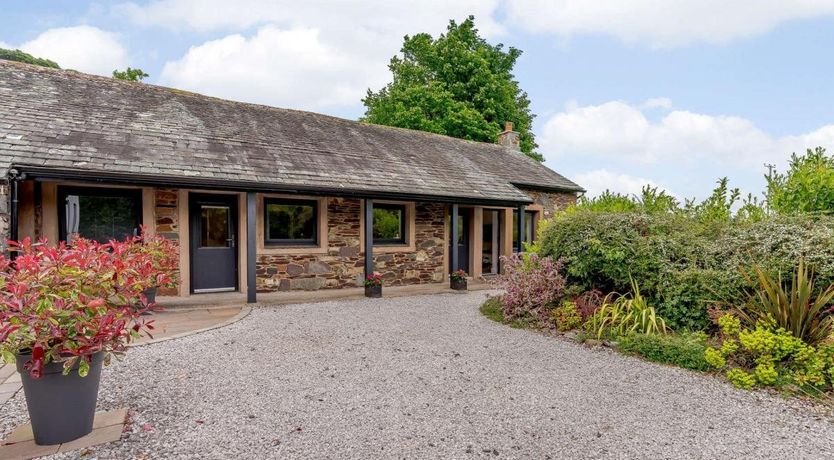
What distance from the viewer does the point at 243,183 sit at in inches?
305

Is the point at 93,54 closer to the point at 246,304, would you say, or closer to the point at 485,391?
the point at 246,304

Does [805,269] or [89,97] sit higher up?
[89,97]

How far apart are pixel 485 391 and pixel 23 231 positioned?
27.1 ft

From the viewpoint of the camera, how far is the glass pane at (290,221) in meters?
9.21

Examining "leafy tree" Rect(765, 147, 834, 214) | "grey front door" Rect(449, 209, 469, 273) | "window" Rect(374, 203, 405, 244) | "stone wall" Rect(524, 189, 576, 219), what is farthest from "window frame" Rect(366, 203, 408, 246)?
"leafy tree" Rect(765, 147, 834, 214)

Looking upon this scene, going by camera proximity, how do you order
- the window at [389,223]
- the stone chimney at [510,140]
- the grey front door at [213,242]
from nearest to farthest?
1. the grey front door at [213,242]
2. the window at [389,223]
3. the stone chimney at [510,140]

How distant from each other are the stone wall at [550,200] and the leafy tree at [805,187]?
7.45m

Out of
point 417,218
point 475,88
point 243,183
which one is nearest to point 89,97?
point 243,183

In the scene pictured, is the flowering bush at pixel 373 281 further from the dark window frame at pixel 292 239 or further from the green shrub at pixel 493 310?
the green shrub at pixel 493 310

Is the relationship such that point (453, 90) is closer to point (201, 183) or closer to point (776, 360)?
point (201, 183)

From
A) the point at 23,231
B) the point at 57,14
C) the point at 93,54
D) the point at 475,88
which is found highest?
the point at 93,54

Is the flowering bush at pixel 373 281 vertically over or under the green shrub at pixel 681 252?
under

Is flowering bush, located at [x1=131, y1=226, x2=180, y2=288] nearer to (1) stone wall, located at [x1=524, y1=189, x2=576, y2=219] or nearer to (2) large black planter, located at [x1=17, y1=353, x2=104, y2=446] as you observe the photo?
(2) large black planter, located at [x1=17, y1=353, x2=104, y2=446]

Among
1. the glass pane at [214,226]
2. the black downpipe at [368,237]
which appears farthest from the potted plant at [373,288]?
the glass pane at [214,226]
